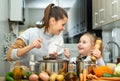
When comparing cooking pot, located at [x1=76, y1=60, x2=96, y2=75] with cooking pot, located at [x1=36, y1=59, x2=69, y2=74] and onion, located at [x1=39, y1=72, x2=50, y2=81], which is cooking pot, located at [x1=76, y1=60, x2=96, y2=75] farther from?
onion, located at [x1=39, y1=72, x2=50, y2=81]

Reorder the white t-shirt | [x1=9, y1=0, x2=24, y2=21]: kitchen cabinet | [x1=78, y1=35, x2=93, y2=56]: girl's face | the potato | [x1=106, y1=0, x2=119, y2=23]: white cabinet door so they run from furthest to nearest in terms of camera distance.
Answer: [x1=9, y1=0, x2=24, y2=21]: kitchen cabinet < [x1=106, y1=0, x2=119, y2=23]: white cabinet door < [x1=78, y1=35, x2=93, y2=56]: girl's face < the white t-shirt < the potato

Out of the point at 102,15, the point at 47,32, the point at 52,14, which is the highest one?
the point at 102,15

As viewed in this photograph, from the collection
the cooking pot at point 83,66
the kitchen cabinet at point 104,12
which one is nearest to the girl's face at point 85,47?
the cooking pot at point 83,66

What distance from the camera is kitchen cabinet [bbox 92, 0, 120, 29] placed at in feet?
9.05

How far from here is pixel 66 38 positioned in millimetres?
3561

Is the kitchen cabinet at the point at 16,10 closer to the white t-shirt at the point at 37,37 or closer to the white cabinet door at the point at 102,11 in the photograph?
the white cabinet door at the point at 102,11

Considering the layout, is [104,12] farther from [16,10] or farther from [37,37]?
[37,37]

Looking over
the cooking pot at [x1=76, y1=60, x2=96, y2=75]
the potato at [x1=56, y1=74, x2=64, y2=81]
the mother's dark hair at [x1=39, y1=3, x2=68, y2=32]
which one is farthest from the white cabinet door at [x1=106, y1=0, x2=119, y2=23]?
the potato at [x1=56, y1=74, x2=64, y2=81]

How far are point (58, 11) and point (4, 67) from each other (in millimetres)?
1334

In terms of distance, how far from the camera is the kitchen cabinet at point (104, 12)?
109 inches

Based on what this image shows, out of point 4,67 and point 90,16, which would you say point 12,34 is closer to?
point 4,67

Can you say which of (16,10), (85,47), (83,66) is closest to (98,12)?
(16,10)

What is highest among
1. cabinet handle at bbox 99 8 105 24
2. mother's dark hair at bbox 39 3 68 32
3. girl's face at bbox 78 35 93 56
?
cabinet handle at bbox 99 8 105 24

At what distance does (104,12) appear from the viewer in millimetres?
3143
